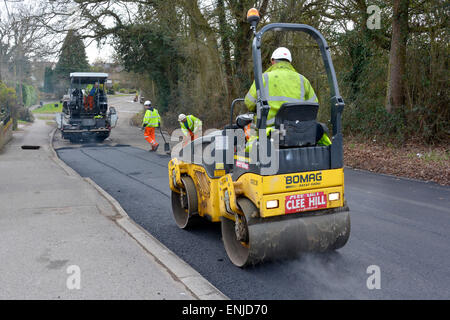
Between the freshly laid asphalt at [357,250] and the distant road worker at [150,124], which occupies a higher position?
Result: the distant road worker at [150,124]

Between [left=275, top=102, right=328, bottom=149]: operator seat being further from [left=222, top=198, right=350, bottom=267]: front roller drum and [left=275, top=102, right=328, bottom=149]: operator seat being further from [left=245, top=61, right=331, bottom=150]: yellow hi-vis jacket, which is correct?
[left=222, top=198, right=350, bottom=267]: front roller drum

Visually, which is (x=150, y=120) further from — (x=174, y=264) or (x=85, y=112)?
(x=174, y=264)

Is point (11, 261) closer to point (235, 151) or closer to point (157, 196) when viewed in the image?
point (235, 151)

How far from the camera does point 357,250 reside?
510 centimetres

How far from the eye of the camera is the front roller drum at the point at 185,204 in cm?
565

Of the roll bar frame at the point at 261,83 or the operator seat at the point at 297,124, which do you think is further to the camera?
the operator seat at the point at 297,124

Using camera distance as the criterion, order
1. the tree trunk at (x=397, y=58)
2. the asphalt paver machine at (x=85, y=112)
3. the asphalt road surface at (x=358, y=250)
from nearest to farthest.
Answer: the asphalt road surface at (x=358, y=250) < the tree trunk at (x=397, y=58) < the asphalt paver machine at (x=85, y=112)

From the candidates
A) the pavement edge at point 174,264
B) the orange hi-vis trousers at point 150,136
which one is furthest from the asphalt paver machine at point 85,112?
the pavement edge at point 174,264

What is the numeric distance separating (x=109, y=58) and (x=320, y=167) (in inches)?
1035

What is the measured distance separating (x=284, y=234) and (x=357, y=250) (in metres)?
1.26
